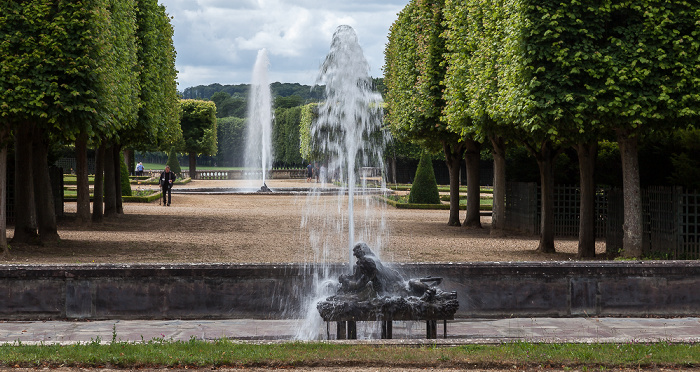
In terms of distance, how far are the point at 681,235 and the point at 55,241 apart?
14.1 metres

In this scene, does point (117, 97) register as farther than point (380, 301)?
Yes

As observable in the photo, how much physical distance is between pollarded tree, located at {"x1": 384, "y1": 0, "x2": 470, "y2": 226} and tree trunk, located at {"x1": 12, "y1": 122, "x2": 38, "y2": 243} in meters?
12.8

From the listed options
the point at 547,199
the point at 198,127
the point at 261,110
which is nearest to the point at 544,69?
the point at 547,199

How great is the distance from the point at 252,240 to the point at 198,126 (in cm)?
6496

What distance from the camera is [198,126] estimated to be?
280 feet

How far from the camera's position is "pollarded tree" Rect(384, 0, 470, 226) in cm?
2748

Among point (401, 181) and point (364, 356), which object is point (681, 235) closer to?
point (364, 356)

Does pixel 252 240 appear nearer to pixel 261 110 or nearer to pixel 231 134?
pixel 261 110

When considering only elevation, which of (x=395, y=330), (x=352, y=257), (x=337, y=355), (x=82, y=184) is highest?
(x=82, y=184)

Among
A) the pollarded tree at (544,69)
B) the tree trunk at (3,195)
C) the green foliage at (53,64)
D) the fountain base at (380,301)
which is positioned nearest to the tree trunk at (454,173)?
the pollarded tree at (544,69)

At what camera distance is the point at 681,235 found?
16.5 metres

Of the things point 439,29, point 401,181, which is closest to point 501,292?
point 439,29

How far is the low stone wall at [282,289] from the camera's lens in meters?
10.4

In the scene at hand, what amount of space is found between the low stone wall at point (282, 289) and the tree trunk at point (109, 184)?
19.1 m
